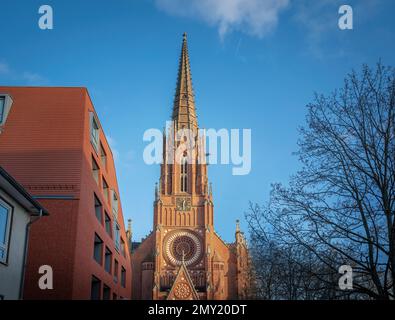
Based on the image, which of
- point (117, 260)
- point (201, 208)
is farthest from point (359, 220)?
point (201, 208)

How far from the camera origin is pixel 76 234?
24.1 metres

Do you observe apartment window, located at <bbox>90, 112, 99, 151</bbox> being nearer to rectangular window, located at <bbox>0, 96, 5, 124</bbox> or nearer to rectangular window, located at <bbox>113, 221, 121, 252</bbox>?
rectangular window, located at <bbox>0, 96, 5, 124</bbox>

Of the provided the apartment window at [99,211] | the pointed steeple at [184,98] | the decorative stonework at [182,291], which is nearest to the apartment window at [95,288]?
the apartment window at [99,211]

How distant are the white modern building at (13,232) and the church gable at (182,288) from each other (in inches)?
1901

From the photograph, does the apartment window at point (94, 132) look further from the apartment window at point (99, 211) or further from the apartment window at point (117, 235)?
the apartment window at point (117, 235)

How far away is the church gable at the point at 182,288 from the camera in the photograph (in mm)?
65562

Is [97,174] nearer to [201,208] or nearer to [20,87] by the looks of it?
[20,87]

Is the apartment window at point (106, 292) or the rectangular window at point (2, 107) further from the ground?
the rectangular window at point (2, 107)

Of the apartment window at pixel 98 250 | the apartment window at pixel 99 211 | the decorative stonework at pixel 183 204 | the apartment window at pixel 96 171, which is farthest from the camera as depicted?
the decorative stonework at pixel 183 204

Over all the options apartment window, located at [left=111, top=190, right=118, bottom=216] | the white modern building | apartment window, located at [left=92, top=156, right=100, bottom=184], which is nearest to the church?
apartment window, located at [left=111, top=190, right=118, bottom=216]

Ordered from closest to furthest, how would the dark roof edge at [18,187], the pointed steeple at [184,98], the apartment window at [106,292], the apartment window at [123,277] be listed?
1. the dark roof edge at [18,187]
2. the apartment window at [106,292]
3. the apartment window at [123,277]
4. the pointed steeple at [184,98]

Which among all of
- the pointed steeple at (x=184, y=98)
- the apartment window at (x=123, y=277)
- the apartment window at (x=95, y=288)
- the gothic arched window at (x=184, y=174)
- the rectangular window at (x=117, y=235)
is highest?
the pointed steeple at (x=184, y=98)
